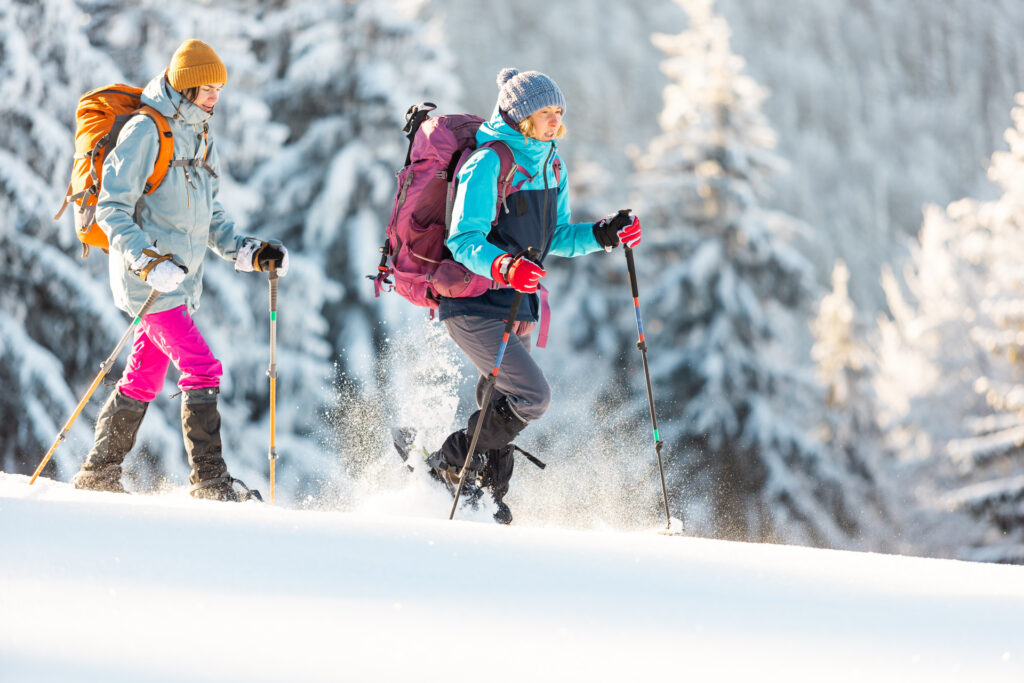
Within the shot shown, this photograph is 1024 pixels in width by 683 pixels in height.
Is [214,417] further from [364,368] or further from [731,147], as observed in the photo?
[731,147]

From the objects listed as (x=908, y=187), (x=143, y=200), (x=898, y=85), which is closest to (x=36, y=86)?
(x=143, y=200)

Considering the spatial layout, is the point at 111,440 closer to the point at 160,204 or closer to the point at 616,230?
the point at 160,204

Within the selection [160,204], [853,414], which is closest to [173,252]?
[160,204]

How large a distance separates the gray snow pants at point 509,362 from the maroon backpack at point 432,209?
19cm

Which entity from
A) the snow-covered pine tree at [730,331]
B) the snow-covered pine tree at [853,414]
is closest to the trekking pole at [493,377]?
the snow-covered pine tree at [730,331]

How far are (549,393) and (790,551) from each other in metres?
1.55

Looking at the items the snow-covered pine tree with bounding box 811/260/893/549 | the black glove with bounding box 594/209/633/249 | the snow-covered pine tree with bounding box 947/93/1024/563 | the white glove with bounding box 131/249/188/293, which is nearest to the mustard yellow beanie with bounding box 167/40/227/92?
the white glove with bounding box 131/249/188/293

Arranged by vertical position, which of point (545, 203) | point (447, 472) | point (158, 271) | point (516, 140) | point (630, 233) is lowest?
point (447, 472)

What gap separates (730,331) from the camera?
19.8m

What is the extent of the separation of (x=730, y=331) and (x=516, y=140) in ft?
50.8

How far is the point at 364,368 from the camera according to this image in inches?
618

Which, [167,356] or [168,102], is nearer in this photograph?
[168,102]

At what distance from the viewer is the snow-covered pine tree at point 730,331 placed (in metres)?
19.5

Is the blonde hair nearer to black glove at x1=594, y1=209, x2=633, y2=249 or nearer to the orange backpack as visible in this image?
black glove at x1=594, y1=209, x2=633, y2=249
